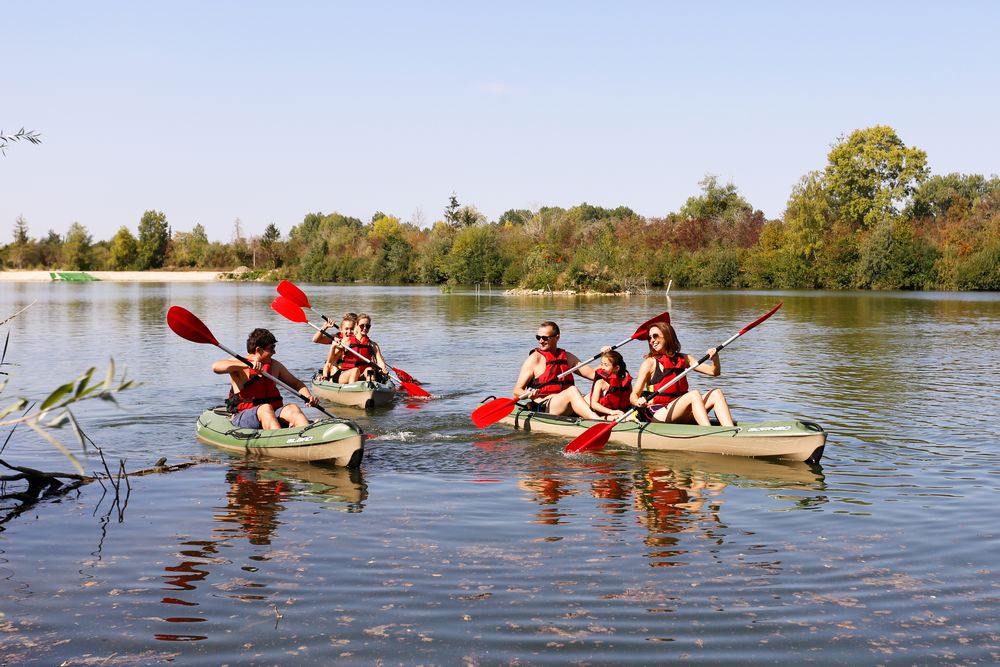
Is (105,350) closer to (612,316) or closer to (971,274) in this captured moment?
(612,316)

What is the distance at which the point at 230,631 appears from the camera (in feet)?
15.7

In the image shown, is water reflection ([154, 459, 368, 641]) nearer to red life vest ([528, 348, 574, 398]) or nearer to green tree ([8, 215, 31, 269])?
red life vest ([528, 348, 574, 398])

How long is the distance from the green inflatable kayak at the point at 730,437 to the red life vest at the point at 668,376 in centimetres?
41

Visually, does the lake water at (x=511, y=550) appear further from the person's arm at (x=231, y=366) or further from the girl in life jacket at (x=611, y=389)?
the person's arm at (x=231, y=366)

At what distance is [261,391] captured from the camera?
922cm

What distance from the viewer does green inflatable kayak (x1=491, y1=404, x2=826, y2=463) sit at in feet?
28.0

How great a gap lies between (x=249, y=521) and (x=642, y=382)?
4.25 metres

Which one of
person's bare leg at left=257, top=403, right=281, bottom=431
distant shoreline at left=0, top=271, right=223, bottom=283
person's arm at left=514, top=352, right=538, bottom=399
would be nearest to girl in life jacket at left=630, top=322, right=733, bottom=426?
person's arm at left=514, top=352, right=538, bottom=399

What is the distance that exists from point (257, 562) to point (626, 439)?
4.39 metres

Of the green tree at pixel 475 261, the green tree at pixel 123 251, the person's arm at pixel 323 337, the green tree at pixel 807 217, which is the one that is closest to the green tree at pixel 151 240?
the green tree at pixel 123 251

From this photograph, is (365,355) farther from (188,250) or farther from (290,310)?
(188,250)

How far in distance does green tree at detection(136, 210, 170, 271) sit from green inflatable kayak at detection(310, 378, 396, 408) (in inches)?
3583

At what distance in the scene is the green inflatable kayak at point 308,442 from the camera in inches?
332

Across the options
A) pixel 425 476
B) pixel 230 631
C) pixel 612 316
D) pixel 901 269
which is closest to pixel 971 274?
pixel 901 269
